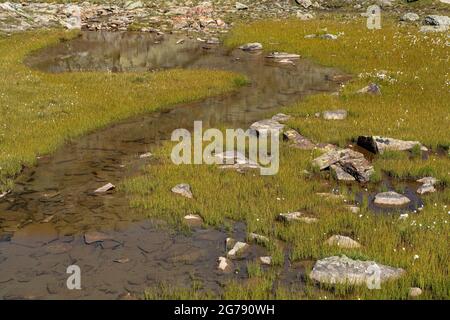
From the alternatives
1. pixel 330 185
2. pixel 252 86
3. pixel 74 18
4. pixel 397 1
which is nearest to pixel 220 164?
pixel 330 185

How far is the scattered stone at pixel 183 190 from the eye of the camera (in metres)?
12.7

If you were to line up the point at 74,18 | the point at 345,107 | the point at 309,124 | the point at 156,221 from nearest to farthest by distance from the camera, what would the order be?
1. the point at 156,221
2. the point at 309,124
3. the point at 345,107
4. the point at 74,18

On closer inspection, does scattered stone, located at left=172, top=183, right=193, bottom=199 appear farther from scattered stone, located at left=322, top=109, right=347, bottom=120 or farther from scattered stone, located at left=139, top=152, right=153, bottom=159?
scattered stone, located at left=322, top=109, right=347, bottom=120

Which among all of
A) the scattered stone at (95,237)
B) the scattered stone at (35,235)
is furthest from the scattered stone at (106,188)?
the scattered stone at (95,237)

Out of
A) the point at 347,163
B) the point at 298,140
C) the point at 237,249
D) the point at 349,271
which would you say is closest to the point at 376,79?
the point at 298,140

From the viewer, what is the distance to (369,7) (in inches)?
2527

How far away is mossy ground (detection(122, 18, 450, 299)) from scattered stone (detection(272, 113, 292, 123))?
403 millimetres

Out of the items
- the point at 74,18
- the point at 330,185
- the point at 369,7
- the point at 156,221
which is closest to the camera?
the point at 156,221

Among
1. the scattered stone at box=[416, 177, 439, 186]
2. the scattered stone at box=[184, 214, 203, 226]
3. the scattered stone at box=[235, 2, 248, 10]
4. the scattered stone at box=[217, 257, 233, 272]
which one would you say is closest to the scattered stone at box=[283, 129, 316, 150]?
the scattered stone at box=[416, 177, 439, 186]

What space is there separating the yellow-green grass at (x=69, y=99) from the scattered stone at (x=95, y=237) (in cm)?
423

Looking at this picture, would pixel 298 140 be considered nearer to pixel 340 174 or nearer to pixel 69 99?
pixel 340 174
